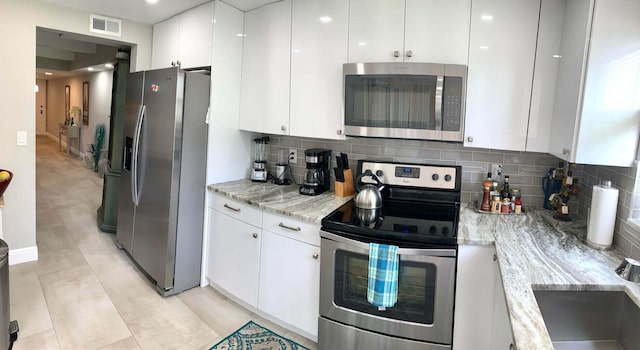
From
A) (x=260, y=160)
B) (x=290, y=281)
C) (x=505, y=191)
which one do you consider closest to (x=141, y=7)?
(x=260, y=160)

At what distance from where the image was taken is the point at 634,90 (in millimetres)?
1675

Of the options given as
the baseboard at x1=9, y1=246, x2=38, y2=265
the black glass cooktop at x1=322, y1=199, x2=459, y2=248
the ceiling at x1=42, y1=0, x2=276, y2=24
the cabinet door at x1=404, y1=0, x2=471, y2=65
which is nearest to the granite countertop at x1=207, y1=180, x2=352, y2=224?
the black glass cooktop at x1=322, y1=199, x2=459, y2=248

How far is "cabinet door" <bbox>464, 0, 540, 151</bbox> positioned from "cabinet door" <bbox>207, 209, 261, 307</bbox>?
5.37 feet

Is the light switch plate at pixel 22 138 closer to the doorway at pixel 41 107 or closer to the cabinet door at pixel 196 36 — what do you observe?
the cabinet door at pixel 196 36

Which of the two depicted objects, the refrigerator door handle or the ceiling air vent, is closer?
the refrigerator door handle

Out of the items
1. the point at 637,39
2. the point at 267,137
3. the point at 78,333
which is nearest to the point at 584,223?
the point at 637,39

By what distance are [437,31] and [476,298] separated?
5.18 ft

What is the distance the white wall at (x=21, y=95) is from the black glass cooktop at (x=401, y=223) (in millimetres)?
3036

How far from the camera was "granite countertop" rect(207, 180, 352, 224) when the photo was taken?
2385 millimetres

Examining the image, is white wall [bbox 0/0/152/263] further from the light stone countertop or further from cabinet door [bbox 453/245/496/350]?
cabinet door [bbox 453/245/496/350]

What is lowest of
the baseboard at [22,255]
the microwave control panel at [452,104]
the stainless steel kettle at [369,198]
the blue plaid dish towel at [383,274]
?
the baseboard at [22,255]

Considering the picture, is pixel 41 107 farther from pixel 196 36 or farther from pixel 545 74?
pixel 545 74

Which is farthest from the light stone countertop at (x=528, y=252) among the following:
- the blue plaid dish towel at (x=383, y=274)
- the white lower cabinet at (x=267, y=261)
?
the blue plaid dish towel at (x=383, y=274)

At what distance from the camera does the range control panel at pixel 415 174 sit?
2.57 metres
